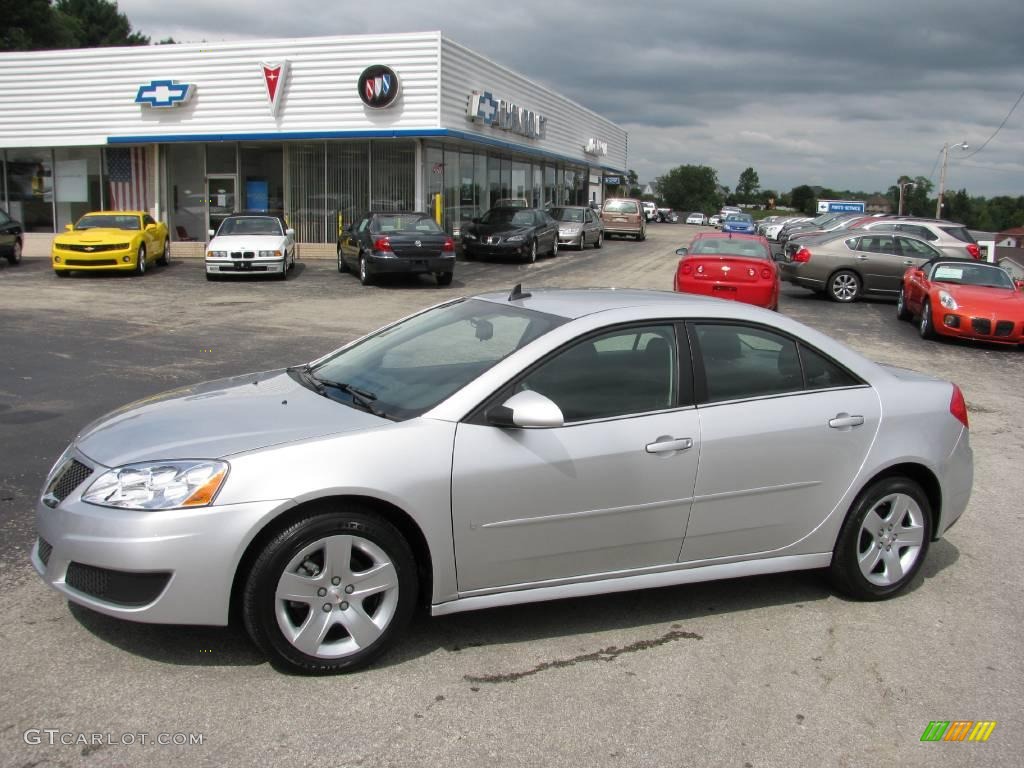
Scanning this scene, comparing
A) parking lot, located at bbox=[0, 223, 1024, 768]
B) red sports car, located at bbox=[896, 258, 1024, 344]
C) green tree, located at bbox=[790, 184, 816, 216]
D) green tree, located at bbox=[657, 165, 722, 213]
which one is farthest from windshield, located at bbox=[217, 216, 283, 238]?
green tree, located at bbox=[657, 165, 722, 213]

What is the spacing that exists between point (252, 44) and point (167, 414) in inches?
1032

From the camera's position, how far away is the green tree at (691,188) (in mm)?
Answer: 167375

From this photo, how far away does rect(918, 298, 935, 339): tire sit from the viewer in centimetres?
1485

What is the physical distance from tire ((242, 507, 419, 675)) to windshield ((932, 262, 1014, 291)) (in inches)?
560

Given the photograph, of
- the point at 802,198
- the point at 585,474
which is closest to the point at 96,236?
the point at 585,474

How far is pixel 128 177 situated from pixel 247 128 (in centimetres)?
503

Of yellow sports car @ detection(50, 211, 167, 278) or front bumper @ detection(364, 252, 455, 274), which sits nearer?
front bumper @ detection(364, 252, 455, 274)

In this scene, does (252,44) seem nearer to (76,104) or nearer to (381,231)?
(76,104)

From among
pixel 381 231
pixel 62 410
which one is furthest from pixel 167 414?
pixel 381 231

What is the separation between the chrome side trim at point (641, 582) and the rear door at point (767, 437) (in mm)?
69

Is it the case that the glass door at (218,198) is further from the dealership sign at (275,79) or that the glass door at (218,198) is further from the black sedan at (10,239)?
the black sedan at (10,239)

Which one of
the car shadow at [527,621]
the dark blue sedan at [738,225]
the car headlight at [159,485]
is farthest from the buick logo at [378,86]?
the car headlight at [159,485]

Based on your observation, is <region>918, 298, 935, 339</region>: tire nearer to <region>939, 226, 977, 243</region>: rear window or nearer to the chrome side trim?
<region>939, 226, 977, 243</region>: rear window

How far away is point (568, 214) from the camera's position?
109ft
